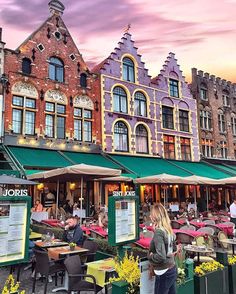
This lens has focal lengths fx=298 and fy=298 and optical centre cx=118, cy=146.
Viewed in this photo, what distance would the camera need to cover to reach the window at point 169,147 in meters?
24.2

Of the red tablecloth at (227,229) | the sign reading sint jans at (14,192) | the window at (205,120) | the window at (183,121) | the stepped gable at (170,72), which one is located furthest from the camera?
the window at (205,120)

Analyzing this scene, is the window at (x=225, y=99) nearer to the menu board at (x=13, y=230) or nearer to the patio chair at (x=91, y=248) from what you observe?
the patio chair at (x=91, y=248)

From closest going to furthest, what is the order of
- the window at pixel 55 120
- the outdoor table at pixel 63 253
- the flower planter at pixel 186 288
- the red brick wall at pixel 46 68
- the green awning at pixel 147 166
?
the flower planter at pixel 186 288
the outdoor table at pixel 63 253
the red brick wall at pixel 46 68
the window at pixel 55 120
the green awning at pixel 147 166

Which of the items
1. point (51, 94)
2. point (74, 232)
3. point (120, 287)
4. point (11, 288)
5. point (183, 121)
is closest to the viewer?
point (11, 288)

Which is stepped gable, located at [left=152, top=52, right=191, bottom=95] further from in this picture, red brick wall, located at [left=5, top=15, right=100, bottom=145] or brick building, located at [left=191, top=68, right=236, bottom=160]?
red brick wall, located at [left=5, top=15, right=100, bottom=145]

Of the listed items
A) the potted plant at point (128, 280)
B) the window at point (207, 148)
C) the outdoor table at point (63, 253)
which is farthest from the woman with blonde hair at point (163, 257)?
the window at point (207, 148)

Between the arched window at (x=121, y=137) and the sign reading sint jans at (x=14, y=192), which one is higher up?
the arched window at (x=121, y=137)

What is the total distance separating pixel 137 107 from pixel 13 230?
1969 cm

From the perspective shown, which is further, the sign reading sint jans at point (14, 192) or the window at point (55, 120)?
the window at point (55, 120)

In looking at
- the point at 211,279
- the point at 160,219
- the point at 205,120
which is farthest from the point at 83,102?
the point at 160,219

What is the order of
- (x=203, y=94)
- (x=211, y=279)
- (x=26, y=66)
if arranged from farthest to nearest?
(x=203, y=94) < (x=26, y=66) < (x=211, y=279)

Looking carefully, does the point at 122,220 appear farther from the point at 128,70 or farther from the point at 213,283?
the point at 128,70

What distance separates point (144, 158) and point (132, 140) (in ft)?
5.24

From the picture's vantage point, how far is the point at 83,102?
2019cm
